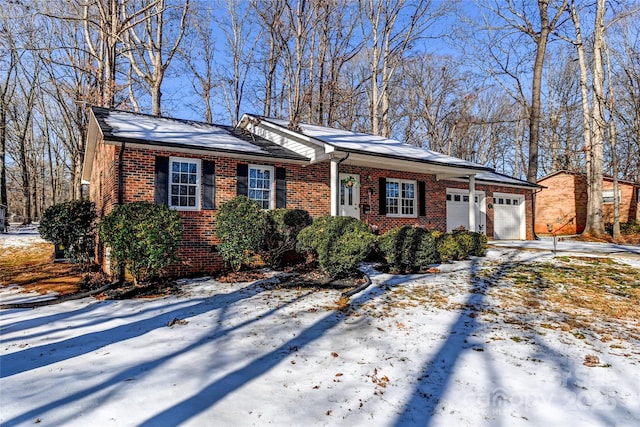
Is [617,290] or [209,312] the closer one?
[209,312]

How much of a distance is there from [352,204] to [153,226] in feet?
21.3

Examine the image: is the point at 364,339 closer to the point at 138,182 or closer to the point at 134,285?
the point at 134,285

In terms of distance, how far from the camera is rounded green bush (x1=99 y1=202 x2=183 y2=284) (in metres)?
6.60

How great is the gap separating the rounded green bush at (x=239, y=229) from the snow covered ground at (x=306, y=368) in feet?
7.62

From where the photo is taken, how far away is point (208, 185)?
8.86 metres

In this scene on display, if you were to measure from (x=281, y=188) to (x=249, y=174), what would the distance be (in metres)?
1.00

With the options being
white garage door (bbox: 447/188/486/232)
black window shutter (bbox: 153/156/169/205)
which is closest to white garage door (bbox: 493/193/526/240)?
white garage door (bbox: 447/188/486/232)

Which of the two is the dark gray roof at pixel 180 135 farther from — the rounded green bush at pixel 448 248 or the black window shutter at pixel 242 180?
the rounded green bush at pixel 448 248

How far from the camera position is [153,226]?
676 centimetres

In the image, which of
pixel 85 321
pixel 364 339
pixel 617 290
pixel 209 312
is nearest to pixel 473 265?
pixel 617 290

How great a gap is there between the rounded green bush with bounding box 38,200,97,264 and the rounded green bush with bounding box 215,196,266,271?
3885 mm

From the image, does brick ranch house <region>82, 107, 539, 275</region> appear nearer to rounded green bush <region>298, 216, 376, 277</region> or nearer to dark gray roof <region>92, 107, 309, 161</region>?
dark gray roof <region>92, 107, 309, 161</region>

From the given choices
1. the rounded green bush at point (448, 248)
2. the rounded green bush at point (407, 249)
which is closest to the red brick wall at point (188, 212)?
the rounded green bush at point (407, 249)

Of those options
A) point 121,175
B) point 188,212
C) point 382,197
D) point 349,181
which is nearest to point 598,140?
point 382,197
